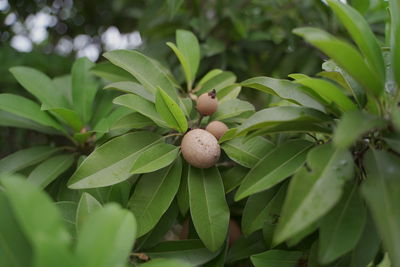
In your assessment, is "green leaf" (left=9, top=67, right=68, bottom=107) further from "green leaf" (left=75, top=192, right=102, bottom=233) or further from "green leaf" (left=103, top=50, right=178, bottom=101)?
"green leaf" (left=75, top=192, right=102, bottom=233)

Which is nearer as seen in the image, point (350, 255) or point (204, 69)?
point (350, 255)

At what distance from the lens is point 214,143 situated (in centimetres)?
84

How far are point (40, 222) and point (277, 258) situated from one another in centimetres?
49

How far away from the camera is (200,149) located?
0.82 meters

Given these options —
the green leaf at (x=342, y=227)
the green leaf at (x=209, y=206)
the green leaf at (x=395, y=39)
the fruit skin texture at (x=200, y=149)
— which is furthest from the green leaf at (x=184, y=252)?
the green leaf at (x=395, y=39)

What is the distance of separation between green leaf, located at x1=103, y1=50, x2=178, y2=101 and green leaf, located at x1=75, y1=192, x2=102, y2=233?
30 centimetres

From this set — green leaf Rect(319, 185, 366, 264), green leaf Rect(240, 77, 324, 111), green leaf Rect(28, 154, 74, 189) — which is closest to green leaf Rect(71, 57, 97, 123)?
green leaf Rect(28, 154, 74, 189)

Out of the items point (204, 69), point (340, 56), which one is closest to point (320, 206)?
point (340, 56)

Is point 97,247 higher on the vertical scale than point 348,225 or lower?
higher

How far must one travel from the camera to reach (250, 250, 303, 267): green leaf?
80 cm

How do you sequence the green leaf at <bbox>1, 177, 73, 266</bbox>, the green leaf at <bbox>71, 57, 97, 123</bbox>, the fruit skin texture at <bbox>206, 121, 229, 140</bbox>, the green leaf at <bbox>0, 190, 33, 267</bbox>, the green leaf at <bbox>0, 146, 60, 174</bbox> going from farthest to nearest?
the green leaf at <bbox>71, 57, 97, 123</bbox> < the green leaf at <bbox>0, 146, 60, 174</bbox> < the fruit skin texture at <bbox>206, 121, 229, 140</bbox> < the green leaf at <bbox>0, 190, 33, 267</bbox> < the green leaf at <bbox>1, 177, 73, 266</bbox>

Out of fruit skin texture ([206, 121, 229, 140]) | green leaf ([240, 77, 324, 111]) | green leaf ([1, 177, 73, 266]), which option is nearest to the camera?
green leaf ([1, 177, 73, 266])

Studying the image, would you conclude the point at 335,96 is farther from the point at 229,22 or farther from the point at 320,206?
the point at 229,22

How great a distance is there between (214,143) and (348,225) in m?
0.30
